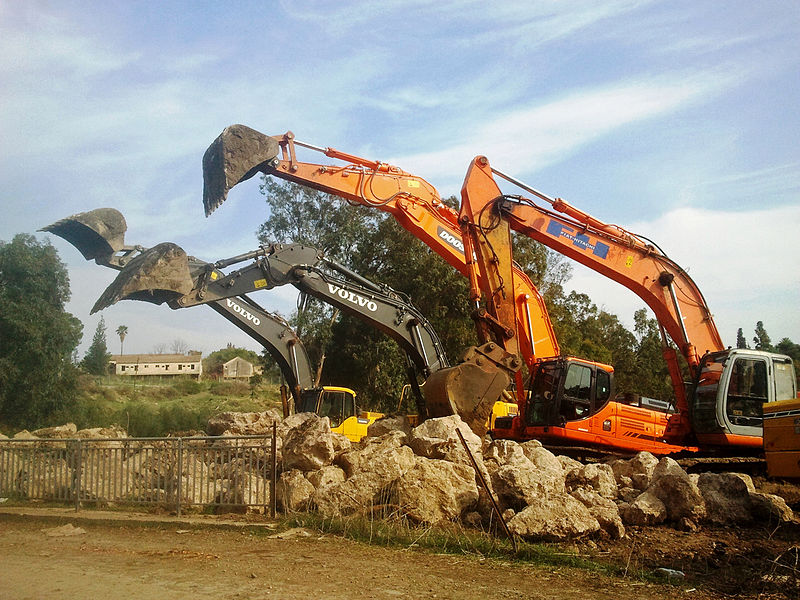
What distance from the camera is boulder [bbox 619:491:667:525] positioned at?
927 cm

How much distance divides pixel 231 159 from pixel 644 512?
9.96m

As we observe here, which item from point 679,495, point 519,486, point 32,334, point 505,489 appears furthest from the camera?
point 32,334

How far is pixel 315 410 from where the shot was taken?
19594mm

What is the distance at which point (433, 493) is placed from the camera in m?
9.41

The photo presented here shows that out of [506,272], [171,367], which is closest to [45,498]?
[506,272]

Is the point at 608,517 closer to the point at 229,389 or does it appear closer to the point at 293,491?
the point at 293,491

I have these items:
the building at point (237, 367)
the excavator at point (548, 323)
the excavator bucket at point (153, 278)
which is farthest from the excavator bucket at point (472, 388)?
the building at point (237, 367)

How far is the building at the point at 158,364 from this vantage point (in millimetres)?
74000

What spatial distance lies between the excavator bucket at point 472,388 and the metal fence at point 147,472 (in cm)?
381

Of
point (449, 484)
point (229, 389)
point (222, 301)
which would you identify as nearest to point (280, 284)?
point (222, 301)

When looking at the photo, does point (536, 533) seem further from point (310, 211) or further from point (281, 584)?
point (310, 211)

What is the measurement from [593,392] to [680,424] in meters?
1.96

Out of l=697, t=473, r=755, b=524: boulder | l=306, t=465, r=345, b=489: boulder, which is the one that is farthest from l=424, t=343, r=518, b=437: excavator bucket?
l=697, t=473, r=755, b=524: boulder

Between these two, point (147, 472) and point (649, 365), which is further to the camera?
point (649, 365)
